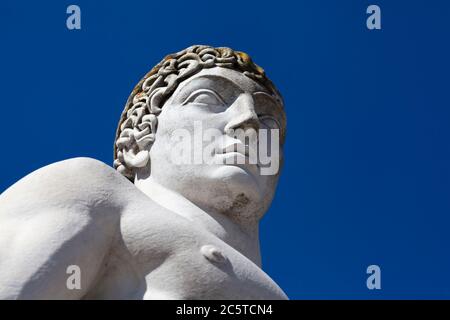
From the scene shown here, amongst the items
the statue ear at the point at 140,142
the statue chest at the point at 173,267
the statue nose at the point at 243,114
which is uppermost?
the statue nose at the point at 243,114

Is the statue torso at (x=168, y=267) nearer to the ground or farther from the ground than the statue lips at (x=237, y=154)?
nearer to the ground

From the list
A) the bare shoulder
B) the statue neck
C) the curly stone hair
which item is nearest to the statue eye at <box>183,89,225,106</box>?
the curly stone hair

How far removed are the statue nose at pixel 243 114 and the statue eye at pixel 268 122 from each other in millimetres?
200

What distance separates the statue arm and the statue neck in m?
0.74

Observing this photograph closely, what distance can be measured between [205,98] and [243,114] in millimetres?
369

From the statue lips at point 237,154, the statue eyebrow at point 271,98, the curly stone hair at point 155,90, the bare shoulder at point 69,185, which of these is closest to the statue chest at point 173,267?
the bare shoulder at point 69,185

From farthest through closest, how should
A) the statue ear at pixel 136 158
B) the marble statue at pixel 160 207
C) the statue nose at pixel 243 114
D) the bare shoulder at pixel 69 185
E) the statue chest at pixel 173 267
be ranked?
the statue ear at pixel 136 158 → the statue nose at pixel 243 114 → the bare shoulder at pixel 69 185 → the statue chest at pixel 173 267 → the marble statue at pixel 160 207

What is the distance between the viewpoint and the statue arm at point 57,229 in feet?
21.8

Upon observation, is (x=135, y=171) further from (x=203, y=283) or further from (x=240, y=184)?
(x=203, y=283)

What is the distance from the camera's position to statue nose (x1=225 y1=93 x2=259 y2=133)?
8.41 meters

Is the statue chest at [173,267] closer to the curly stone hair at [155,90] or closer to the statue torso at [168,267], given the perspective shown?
the statue torso at [168,267]

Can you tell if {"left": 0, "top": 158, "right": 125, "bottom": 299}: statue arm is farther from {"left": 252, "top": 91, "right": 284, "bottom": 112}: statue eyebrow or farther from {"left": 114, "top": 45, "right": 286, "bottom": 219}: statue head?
{"left": 252, "top": 91, "right": 284, "bottom": 112}: statue eyebrow

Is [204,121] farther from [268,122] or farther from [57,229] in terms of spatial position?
[57,229]

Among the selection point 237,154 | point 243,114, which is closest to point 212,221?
point 237,154
